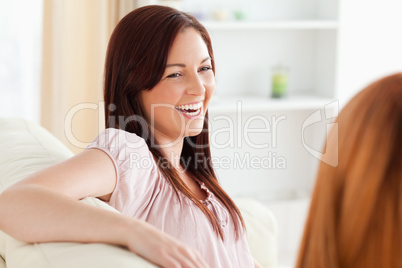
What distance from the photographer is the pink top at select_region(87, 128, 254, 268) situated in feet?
4.13

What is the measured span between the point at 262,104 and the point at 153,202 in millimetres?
1921

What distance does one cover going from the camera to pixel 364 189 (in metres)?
0.74

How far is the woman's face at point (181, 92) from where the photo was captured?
1.48 meters

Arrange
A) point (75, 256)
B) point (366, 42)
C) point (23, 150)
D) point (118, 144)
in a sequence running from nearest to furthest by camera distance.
Answer: point (75, 256) → point (118, 144) → point (23, 150) → point (366, 42)

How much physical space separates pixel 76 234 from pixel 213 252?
1.50 ft

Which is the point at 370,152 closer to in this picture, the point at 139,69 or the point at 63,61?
the point at 139,69

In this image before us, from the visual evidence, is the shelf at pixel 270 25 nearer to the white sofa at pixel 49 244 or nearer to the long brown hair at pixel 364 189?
the white sofa at pixel 49 244

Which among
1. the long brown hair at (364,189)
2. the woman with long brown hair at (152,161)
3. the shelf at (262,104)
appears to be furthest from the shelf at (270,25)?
the long brown hair at (364,189)

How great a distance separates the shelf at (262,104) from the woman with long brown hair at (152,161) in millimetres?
1403

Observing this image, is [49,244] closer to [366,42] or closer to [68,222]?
[68,222]

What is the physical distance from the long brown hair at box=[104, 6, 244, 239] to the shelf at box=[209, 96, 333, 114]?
62.4 inches

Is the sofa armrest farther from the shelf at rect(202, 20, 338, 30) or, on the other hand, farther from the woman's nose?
the shelf at rect(202, 20, 338, 30)

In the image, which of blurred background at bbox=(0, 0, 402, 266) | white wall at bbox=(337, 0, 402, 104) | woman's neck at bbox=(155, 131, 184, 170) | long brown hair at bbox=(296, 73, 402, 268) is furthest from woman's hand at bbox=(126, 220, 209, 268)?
white wall at bbox=(337, 0, 402, 104)

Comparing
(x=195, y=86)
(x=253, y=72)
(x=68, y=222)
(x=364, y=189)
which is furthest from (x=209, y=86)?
(x=253, y=72)
